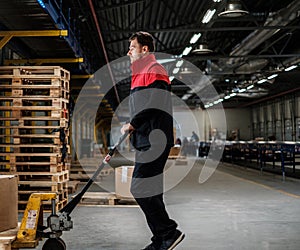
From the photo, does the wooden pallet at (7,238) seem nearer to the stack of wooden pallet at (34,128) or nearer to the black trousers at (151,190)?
the black trousers at (151,190)

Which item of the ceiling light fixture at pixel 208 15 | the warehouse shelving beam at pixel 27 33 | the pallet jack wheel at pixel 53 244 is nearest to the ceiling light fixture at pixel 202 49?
the ceiling light fixture at pixel 208 15

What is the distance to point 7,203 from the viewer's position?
397 cm

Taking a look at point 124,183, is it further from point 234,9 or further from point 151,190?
point 234,9

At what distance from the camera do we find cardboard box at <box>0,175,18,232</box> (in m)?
3.89

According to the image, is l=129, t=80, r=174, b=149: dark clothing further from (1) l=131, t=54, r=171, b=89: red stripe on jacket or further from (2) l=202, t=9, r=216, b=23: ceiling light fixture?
(2) l=202, t=9, r=216, b=23: ceiling light fixture

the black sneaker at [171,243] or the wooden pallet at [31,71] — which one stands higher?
the wooden pallet at [31,71]

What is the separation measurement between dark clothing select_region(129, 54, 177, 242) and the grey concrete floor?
1011 millimetres

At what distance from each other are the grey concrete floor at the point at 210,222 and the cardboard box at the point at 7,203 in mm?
783

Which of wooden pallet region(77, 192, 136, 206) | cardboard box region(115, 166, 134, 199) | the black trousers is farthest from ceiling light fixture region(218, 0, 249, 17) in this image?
the black trousers

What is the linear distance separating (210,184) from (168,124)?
26.1ft

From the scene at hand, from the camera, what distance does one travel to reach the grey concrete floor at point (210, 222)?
4586mm

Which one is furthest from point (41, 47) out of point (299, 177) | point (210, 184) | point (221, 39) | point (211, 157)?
point (211, 157)

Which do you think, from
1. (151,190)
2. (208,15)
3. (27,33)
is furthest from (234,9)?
(151,190)

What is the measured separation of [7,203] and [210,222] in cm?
302
